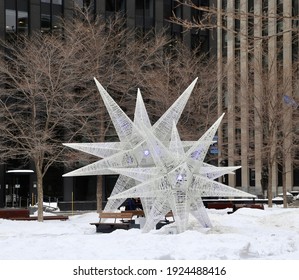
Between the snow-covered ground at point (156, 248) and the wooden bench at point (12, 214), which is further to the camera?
the wooden bench at point (12, 214)

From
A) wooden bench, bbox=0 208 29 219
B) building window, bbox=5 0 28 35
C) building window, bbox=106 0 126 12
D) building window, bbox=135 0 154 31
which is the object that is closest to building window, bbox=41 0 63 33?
building window, bbox=5 0 28 35

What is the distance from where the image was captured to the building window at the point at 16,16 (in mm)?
45531

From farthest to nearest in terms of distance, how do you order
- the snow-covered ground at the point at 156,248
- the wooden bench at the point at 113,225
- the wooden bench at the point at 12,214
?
the wooden bench at the point at 12,214, the wooden bench at the point at 113,225, the snow-covered ground at the point at 156,248

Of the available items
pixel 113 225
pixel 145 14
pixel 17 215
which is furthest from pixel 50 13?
pixel 113 225

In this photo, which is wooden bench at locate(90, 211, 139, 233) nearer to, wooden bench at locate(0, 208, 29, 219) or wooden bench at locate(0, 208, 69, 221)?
wooden bench at locate(0, 208, 69, 221)

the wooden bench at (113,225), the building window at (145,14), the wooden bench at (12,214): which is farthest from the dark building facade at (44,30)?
the wooden bench at (113,225)

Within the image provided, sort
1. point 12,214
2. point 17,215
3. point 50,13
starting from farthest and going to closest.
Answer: point 50,13, point 17,215, point 12,214

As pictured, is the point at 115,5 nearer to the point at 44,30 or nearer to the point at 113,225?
the point at 44,30

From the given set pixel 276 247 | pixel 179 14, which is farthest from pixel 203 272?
pixel 179 14

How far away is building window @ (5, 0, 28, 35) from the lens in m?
45.5

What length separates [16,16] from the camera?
45875 millimetres

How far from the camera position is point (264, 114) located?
33688 mm

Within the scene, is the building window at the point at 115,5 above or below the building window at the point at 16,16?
above

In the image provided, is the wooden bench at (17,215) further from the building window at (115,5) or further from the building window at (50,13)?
the building window at (115,5)
